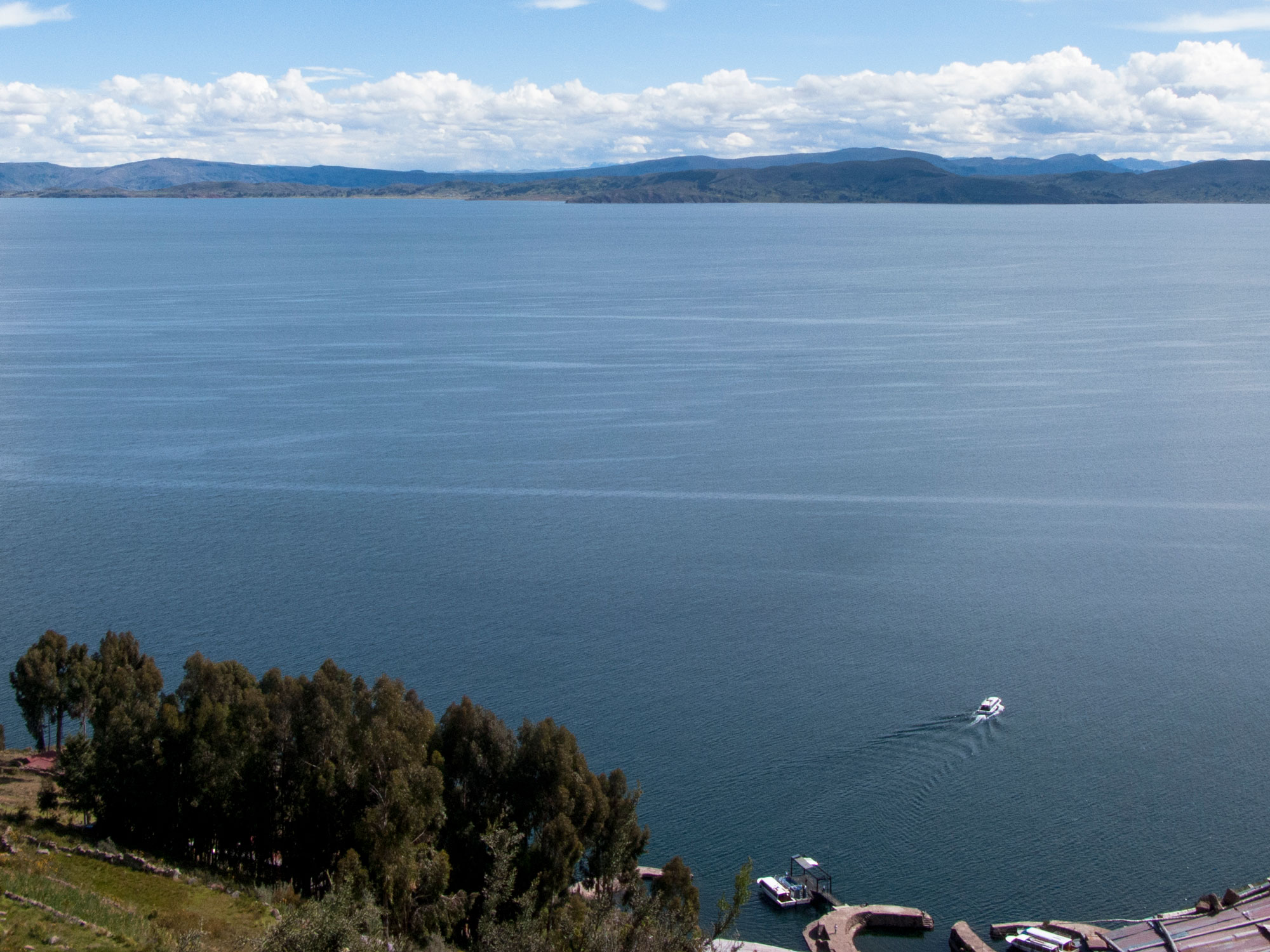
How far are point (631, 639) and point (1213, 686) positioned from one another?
22.6m

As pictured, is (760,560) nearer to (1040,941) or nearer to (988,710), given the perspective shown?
(988,710)

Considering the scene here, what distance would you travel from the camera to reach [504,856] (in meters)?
23.9

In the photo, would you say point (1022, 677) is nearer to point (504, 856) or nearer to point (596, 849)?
point (596, 849)

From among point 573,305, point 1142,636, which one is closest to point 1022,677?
point 1142,636

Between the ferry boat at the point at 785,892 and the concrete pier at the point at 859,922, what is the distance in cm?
77

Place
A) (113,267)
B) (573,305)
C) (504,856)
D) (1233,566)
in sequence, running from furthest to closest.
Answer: (113,267) → (573,305) → (1233,566) → (504,856)

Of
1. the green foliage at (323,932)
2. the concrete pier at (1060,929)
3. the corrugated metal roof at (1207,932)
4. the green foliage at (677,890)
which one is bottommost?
the concrete pier at (1060,929)

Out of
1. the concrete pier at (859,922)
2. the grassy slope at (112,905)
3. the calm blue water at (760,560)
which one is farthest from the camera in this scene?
the calm blue water at (760,560)

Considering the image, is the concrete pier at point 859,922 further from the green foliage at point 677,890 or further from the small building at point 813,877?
the green foliage at point 677,890

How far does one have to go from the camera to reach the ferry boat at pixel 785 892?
105ft

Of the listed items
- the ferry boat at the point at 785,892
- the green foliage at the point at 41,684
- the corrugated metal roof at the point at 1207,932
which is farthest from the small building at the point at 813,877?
the green foliage at the point at 41,684

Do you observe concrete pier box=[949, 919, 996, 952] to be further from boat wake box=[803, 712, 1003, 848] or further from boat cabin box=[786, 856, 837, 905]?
boat wake box=[803, 712, 1003, 848]

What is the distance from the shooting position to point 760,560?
5438cm

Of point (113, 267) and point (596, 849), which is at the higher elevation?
point (113, 267)
